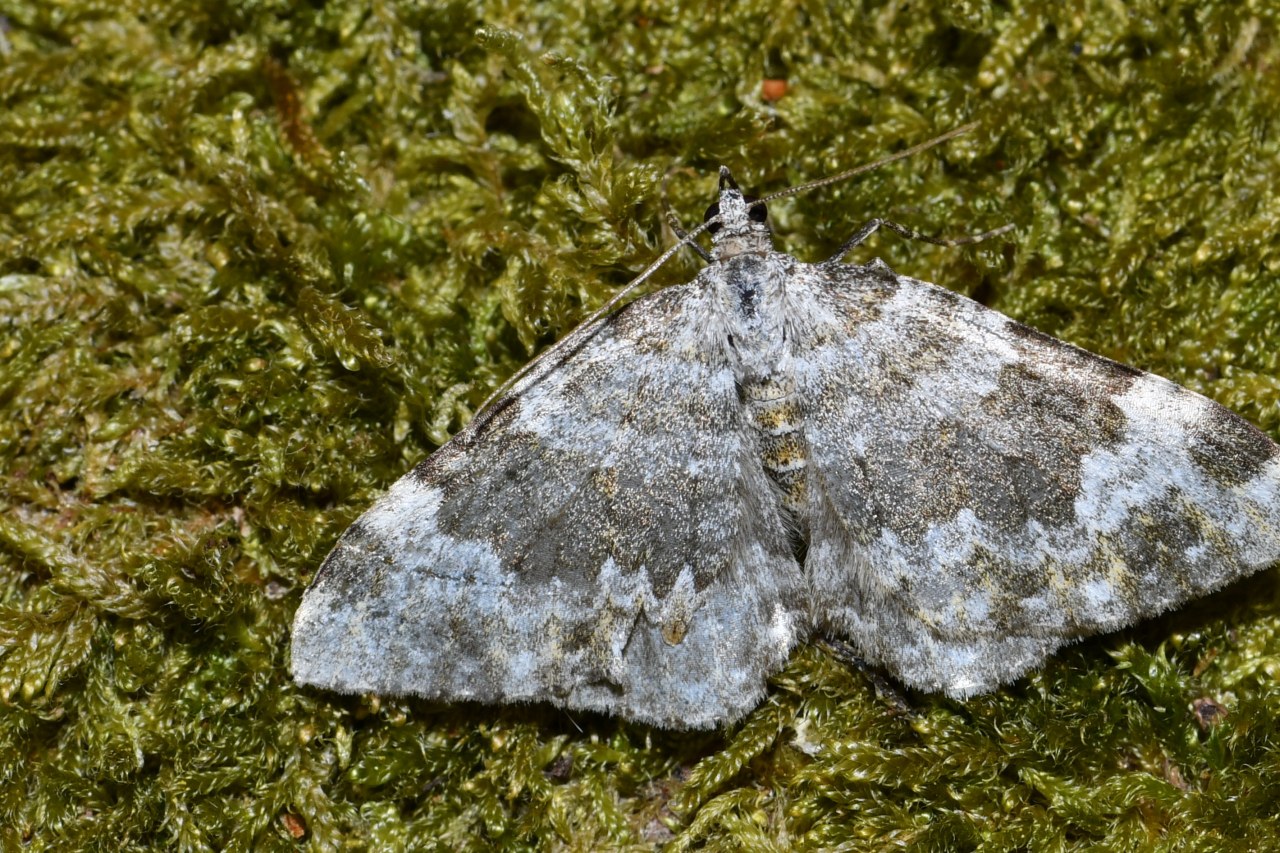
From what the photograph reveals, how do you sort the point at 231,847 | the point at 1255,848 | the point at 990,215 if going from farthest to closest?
the point at 990,215, the point at 231,847, the point at 1255,848

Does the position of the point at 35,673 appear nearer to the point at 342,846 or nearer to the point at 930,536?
the point at 342,846

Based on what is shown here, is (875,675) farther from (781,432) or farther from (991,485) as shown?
(781,432)

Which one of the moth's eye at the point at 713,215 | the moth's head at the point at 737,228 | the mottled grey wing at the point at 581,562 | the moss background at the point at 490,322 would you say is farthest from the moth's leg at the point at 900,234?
the mottled grey wing at the point at 581,562

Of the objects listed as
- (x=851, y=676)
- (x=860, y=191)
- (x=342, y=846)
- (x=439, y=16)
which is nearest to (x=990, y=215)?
(x=860, y=191)

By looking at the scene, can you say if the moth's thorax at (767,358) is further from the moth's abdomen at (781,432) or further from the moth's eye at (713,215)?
the moth's eye at (713,215)

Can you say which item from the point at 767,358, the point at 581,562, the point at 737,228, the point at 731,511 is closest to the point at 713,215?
the point at 737,228

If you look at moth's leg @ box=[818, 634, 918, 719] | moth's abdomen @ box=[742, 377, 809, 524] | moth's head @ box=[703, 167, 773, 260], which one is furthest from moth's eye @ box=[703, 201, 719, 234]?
moth's leg @ box=[818, 634, 918, 719]
